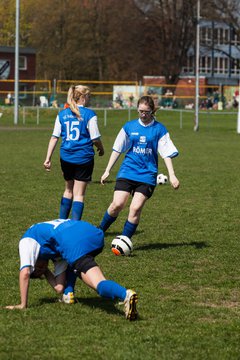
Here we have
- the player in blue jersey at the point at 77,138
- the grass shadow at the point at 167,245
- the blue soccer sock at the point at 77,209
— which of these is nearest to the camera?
the grass shadow at the point at 167,245

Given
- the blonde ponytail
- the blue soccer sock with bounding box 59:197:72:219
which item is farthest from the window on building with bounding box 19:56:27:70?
the blonde ponytail

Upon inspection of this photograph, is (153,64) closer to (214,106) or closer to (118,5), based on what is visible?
(118,5)

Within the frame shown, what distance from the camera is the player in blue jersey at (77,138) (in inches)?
414

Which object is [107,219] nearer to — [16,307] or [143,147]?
[143,147]

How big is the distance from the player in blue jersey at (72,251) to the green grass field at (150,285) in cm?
26

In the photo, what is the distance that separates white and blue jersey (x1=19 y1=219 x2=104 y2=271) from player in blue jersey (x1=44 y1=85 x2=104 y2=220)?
3.66m

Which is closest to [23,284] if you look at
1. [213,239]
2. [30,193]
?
[213,239]

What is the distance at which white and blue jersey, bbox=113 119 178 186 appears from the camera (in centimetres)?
992

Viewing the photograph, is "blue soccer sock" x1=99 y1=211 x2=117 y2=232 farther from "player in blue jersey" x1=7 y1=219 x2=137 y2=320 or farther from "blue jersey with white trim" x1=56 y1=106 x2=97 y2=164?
"player in blue jersey" x1=7 y1=219 x2=137 y2=320

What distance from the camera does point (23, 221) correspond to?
12258mm

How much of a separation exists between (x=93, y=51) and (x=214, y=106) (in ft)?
66.4

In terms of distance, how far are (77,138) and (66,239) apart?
4013 mm

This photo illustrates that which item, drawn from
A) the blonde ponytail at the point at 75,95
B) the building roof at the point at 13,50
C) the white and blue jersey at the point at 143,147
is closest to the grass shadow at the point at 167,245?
the white and blue jersey at the point at 143,147

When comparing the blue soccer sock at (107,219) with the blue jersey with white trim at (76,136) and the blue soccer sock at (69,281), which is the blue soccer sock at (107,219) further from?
the blue soccer sock at (69,281)
